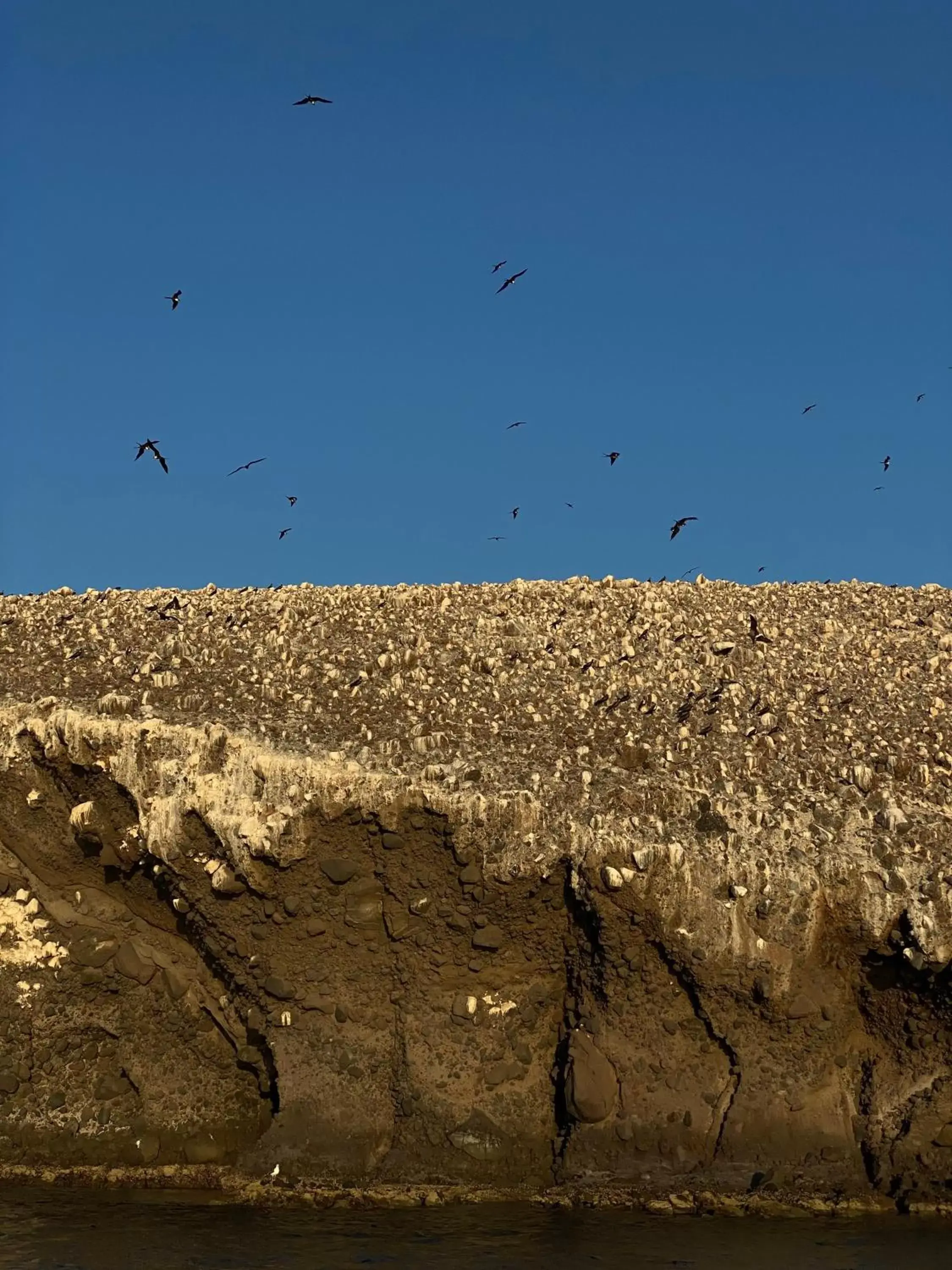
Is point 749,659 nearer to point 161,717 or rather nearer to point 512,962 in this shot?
point 512,962

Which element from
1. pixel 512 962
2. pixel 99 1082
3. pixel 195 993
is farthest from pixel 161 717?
pixel 512 962

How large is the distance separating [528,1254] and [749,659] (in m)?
10.2

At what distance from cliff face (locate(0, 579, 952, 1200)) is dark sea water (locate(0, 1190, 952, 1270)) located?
96 centimetres

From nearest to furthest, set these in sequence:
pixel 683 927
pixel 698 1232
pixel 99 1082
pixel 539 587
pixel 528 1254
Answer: pixel 528 1254 < pixel 698 1232 < pixel 683 927 < pixel 99 1082 < pixel 539 587

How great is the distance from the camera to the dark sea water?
11.9 m

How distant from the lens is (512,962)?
50.5ft

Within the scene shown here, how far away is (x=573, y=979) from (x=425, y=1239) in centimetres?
383

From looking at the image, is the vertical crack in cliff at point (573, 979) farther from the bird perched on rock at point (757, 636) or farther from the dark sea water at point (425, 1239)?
the bird perched on rock at point (757, 636)

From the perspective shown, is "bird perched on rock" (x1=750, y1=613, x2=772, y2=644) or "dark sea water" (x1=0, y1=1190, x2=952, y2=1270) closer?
"dark sea water" (x1=0, y1=1190, x2=952, y2=1270)

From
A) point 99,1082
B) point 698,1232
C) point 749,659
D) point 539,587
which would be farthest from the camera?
point 539,587

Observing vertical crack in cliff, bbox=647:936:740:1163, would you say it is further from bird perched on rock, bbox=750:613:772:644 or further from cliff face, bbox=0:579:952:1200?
bird perched on rock, bbox=750:613:772:644

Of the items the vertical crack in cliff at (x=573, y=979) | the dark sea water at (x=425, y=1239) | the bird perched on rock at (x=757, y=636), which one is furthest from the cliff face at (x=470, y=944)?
the bird perched on rock at (x=757, y=636)

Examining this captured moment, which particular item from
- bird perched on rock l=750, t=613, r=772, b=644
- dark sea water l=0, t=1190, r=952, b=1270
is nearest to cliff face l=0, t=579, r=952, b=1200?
dark sea water l=0, t=1190, r=952, b=1270

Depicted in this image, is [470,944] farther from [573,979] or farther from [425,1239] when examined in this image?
[425,1239]
